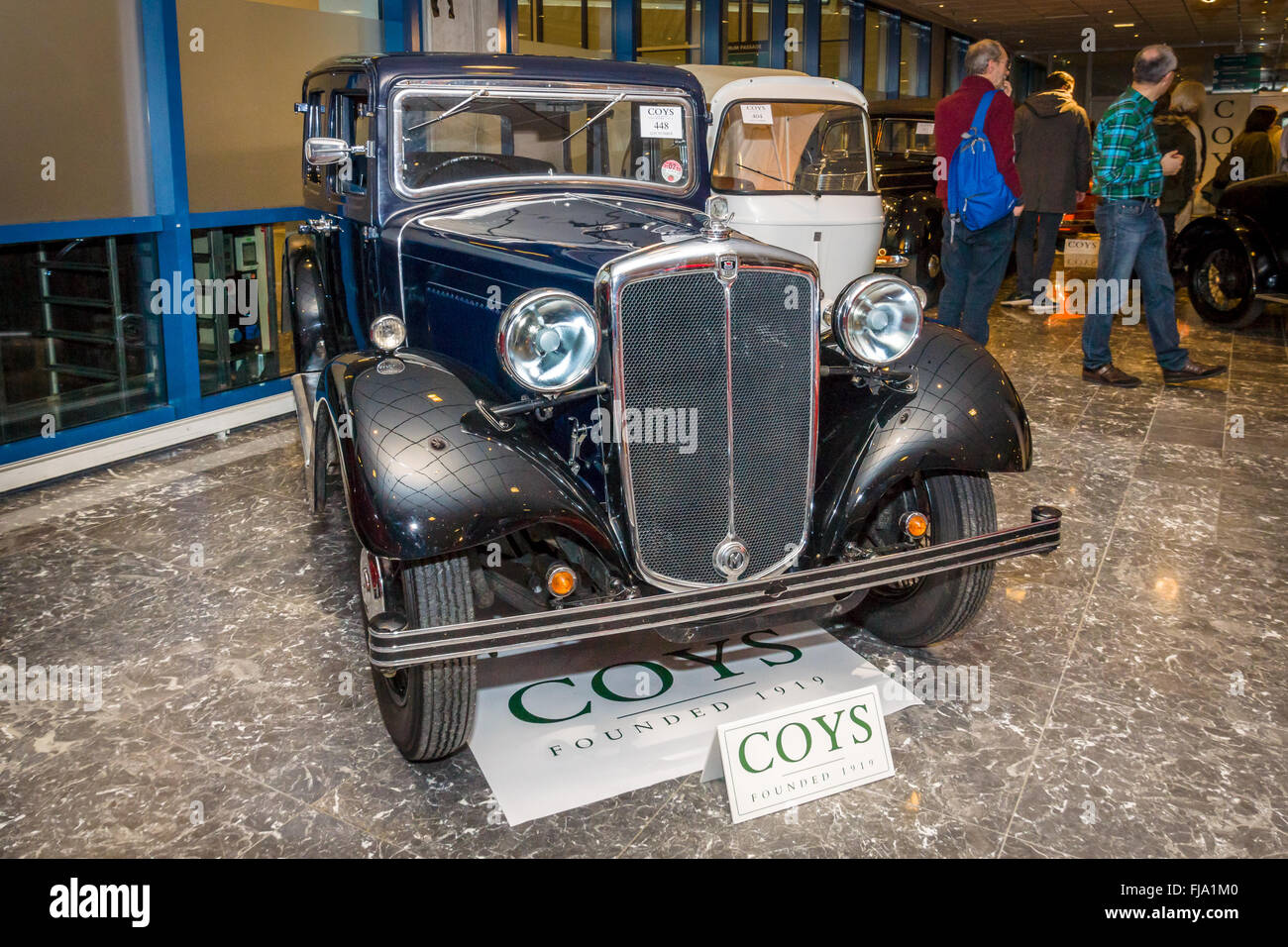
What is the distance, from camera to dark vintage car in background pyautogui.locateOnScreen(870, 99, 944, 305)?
8.47 meters

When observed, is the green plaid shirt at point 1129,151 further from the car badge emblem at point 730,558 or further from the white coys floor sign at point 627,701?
the car badge emblem at point 730,558

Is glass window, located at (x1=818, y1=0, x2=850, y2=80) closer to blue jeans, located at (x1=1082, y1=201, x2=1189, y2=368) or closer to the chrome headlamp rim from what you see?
blue jeans, located at (x1=1082, y1=201, x2=1189, y2=368)

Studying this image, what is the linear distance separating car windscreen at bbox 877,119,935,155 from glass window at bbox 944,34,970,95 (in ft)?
29.5

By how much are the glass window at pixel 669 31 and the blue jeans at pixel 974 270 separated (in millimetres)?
4354

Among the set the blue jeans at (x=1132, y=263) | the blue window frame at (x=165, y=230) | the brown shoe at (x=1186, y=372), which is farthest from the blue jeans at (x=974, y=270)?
the blue window frame at (x=165, y=230)

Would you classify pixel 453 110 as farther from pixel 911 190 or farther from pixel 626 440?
pixel 911 190

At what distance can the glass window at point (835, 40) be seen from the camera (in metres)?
12.8

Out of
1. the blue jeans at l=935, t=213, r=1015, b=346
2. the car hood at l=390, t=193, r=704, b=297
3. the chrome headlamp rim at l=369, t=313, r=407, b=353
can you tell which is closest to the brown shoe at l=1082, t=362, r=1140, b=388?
the blue jeans at l=935, t=213, r=1015, b=346

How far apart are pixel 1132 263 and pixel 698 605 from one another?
4.64 metres

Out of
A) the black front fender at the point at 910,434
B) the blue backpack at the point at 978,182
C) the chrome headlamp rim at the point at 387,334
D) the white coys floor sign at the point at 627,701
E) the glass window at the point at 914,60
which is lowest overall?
the white coys floor sign at the point at 627,701

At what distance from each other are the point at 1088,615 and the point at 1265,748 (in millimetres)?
768


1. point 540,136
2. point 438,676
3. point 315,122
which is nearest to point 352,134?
point 315,122

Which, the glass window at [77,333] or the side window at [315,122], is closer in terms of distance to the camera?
the side window at [315,122]

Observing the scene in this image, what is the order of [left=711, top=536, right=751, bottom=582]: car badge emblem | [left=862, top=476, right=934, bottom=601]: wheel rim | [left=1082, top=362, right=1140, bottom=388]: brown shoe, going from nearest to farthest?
[left=711, top=536, right=751, bottom=582]: car badge emblem, [left=862, top=476, right=934, bottom=601]: wheel rim, [left=1082, top=362, right=1140, bottom=388]: brown shoe
